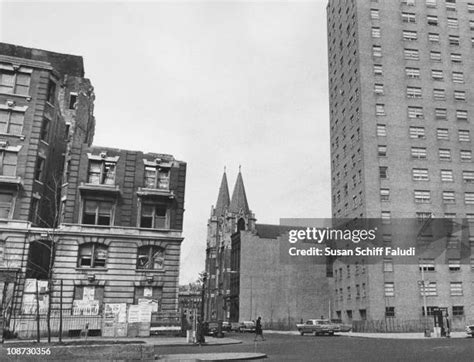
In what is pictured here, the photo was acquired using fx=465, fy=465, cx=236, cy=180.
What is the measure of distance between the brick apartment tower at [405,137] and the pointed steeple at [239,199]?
4250 cm

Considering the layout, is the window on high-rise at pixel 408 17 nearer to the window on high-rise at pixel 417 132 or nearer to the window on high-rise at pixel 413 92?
the window on high-rise at pixel 413 92

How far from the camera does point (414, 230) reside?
5872 centimetres

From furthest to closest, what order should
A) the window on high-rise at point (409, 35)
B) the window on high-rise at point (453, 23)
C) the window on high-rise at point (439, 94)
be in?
the window on high-rise at point (453, 23) < the window on high-rise at point (409, 35) < the window on high-rise at point (439, 94)

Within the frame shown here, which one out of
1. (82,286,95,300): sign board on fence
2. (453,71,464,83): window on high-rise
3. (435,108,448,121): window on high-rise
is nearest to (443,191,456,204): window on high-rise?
(435,108,448,121): window on high-rise

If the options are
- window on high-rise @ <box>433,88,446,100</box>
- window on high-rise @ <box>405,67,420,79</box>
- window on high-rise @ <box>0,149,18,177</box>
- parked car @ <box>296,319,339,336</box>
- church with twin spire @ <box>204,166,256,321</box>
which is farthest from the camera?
church with twin spire @ <box>204,166,256,321</box>

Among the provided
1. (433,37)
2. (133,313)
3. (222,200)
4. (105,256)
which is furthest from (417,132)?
(222,200)

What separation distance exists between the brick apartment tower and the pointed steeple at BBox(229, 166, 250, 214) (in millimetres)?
42500

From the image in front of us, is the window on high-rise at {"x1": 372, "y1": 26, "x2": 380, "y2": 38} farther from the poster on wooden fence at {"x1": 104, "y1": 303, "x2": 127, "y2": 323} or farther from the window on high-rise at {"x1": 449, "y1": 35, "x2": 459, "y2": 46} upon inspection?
the poster on wooden fence at {"x1": 104, "y1": 303, "x2": 127, "y2": 323}

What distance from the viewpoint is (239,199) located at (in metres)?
113

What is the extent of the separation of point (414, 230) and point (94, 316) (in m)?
41.8

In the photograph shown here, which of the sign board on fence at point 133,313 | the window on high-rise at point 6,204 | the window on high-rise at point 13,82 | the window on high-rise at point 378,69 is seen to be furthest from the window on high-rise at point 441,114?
the window on high-rise at point 6,204

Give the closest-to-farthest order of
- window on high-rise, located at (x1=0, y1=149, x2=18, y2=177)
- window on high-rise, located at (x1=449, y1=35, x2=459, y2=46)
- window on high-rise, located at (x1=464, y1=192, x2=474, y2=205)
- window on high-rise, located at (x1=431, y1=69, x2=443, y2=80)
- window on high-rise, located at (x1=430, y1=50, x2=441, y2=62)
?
1. window on high-rise, located at (x1=0, y1=149, x2=18, y2=177)
2. window on high-rise, located at (x1=464, y1=192, x2=474, y2=205)
3. window on high-rise, located at (x1=431, y1=69, x2=443, y2=80)
4. window on high-rise, located at (x1=430, y1=50, x2=441, y2=62)
5. window on high-rise, located at (x1=449, y1=35, x2=459, y2=46)

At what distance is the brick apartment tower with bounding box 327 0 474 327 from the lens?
56.9m

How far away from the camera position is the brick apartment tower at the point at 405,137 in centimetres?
5694
